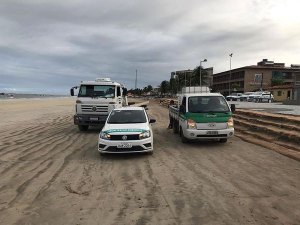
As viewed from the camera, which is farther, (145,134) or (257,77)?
(257,77)

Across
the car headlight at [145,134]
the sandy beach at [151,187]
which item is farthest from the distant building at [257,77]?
the sandy beach at [151,187]

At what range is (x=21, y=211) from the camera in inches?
274

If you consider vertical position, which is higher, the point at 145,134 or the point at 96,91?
the point at 96,91

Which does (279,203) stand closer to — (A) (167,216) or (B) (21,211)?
(A) (167,216)

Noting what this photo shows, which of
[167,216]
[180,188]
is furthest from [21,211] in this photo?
[180,188]

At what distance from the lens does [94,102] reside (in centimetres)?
2070

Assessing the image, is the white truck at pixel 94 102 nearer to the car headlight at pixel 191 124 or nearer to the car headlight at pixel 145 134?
the car headlight at pixel 191 124

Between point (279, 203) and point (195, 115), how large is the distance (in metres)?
7.77

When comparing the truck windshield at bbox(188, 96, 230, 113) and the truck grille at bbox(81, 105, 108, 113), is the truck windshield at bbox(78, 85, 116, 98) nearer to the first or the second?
the truck grille at bbox(81, 105, 108, 113)

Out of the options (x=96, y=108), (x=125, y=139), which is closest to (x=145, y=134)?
(x=125, y=139)

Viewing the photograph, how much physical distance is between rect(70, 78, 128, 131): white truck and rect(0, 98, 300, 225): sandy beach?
244 inches

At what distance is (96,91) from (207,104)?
24.3 ft

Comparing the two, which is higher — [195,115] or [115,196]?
[195,115]

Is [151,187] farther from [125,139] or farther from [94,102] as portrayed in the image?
[94,102]
